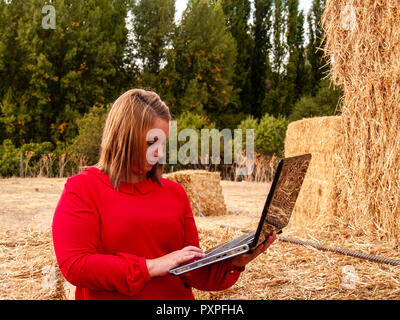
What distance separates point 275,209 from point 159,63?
2543 cm

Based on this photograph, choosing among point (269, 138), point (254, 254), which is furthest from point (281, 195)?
point (269, 138)

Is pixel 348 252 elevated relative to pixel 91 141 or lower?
lower

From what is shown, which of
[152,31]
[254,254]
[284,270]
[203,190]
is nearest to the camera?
[254,254]

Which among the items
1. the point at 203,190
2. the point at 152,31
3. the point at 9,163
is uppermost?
the point at 152,31

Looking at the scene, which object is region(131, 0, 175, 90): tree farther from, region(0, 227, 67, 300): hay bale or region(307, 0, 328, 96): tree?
region(0, 227, 67, 300): hay bale

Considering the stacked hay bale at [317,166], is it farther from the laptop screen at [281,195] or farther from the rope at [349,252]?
the laptop screen at [281,195]

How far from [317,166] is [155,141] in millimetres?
3893

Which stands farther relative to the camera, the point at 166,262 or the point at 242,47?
the point at 242,47

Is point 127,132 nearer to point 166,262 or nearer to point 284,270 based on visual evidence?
point 166,262

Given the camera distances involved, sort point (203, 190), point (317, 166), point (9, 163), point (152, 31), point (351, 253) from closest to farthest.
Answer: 1. point (351, 253)
2. point (317, 166)
3. point (203, 190)
4. point (9, 163)
5. point (152, 31)

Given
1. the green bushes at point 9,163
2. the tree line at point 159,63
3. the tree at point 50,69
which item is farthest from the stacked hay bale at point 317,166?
the tree at point 50,69

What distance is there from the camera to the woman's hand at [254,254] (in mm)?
1543

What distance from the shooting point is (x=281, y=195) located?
56.5 inches

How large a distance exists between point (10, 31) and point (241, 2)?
14.3 meters
